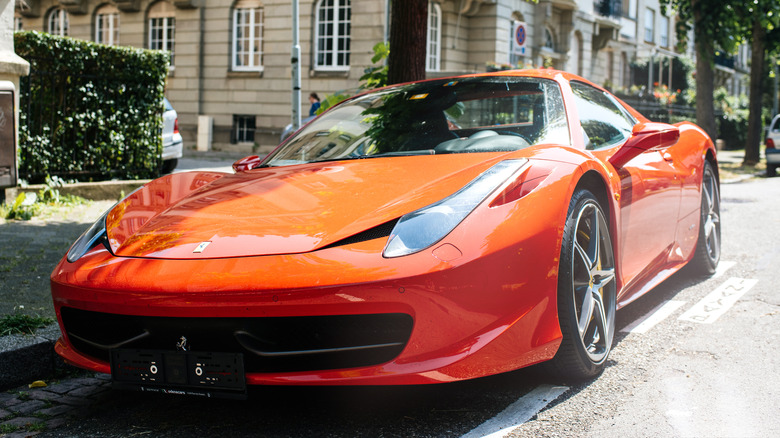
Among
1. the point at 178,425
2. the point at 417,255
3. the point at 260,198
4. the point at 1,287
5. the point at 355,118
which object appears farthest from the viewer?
the point at 1,287

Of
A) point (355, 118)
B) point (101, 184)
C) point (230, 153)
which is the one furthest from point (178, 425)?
point (230, 153)

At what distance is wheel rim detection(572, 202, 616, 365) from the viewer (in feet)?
11.2

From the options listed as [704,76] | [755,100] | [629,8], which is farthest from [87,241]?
[629,8]

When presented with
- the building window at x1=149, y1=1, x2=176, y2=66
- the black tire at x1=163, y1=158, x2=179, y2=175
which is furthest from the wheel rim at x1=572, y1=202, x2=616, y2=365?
the building window at x1=149, y1=1, x2=176, y2=66

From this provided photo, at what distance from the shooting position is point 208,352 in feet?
9.09

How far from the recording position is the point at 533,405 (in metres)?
3.15

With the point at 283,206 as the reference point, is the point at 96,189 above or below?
below

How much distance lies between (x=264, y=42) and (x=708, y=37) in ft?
42.3

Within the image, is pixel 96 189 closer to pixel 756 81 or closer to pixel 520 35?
pixel 520 35

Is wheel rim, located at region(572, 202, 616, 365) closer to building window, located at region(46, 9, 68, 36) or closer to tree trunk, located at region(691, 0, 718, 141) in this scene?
tree trunk, located at region(691, 0, 718, 141)

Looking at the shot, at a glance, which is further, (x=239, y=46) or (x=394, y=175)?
(x=239, y=46)

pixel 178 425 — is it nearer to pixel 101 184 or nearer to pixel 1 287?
pixel 1 287

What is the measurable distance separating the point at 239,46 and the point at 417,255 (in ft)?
80.7

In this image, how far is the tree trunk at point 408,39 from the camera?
794cm
